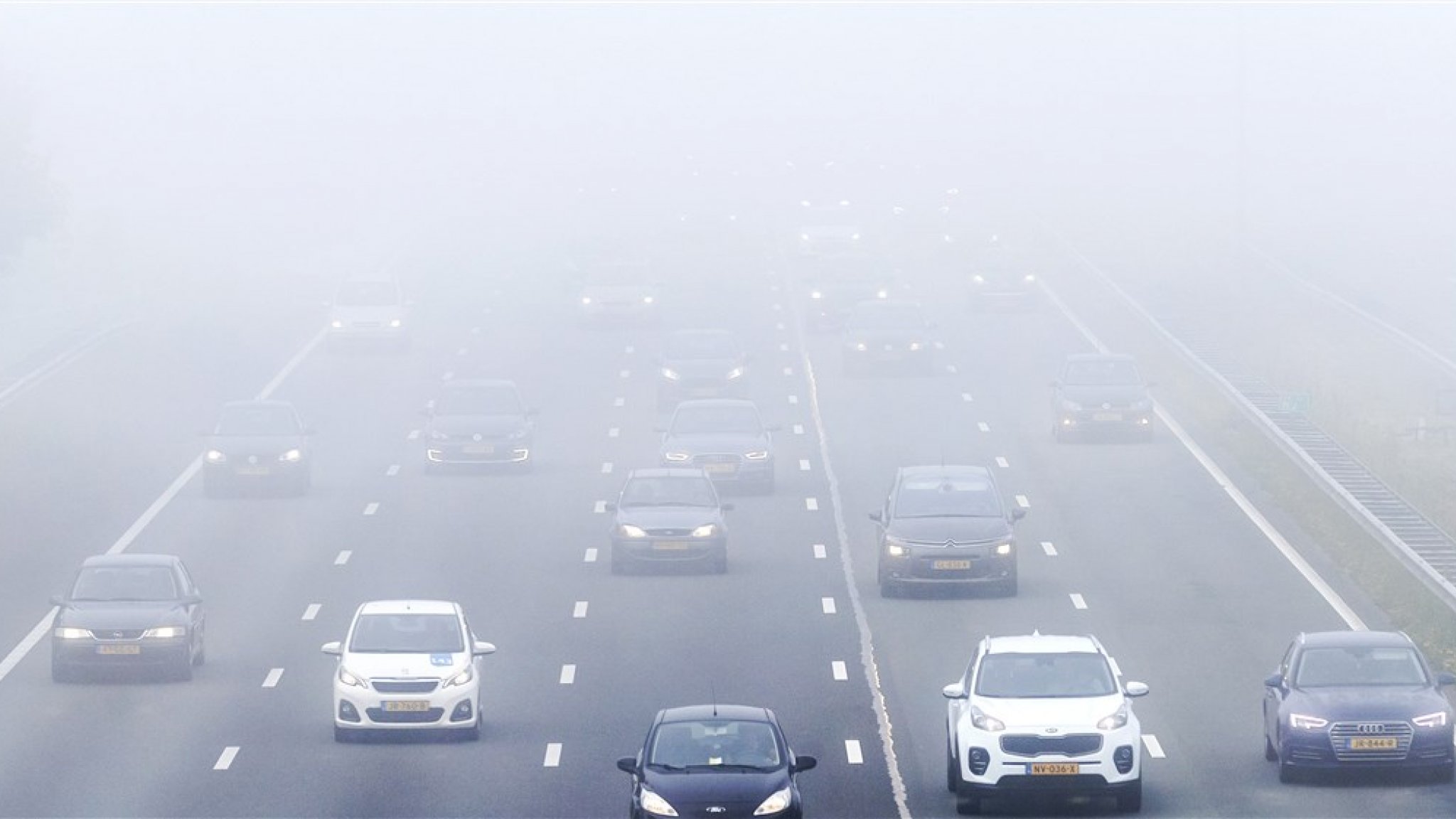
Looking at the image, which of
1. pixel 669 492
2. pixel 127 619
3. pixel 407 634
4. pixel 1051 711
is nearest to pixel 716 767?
pixel 1051 711

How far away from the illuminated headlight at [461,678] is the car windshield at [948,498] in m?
9.57

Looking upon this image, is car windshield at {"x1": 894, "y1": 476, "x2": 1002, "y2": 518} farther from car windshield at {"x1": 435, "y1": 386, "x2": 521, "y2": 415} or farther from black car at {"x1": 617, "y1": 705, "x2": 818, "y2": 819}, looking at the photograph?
black car at {"x1": 617, "y1": 705, "x2": 818, "y2": 819}

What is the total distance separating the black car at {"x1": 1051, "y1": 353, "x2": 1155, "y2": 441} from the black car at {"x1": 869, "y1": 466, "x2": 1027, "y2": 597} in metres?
12.4

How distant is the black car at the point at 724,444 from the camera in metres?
42.8

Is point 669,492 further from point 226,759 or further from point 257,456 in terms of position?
point 226,759

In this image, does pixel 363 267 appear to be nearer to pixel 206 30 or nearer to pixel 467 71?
pixel 467 71

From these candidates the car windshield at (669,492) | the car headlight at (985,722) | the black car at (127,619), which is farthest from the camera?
the car windshield at (669,492)

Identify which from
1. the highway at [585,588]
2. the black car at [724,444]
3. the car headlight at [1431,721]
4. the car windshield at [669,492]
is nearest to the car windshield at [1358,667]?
the car headlight at [1431,721]

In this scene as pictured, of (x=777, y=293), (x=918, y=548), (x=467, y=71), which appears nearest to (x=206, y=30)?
(x=467, y=71)

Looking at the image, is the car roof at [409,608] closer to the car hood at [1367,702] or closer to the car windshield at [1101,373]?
the car hood at [1367,702]

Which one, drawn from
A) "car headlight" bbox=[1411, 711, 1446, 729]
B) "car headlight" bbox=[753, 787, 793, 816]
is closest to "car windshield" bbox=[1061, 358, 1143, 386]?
"car headlight" bbox=[1411, 711, 1446, 729]

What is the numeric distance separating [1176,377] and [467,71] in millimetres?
104125

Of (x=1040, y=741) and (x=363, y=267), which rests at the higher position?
(x=1040, y=741)

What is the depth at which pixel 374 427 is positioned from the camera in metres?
50.9
